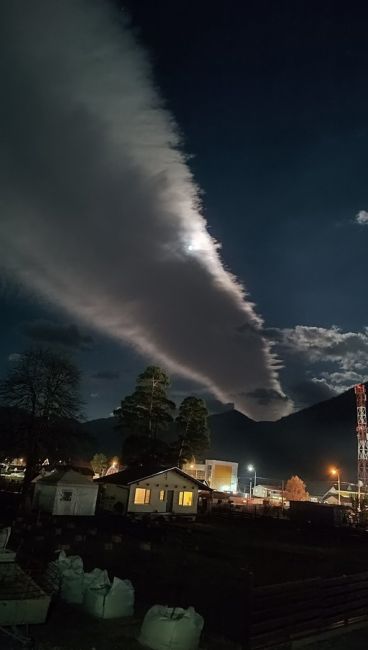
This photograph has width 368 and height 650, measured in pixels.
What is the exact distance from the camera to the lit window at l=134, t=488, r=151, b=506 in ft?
120

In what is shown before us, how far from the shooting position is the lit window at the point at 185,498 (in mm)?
38781

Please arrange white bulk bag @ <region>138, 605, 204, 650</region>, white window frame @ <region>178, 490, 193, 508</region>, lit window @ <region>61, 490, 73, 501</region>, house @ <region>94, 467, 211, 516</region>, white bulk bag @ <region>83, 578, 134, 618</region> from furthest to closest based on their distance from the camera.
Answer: white window frame @ <region>178, 490, 193, 508</region> < house @ <region>94, 467, 211, 516</region> < lit window @ <region>61, 490, 73, 501</region> < white bulk bag @ <region>83, 578, 134, 618</region> < white bulk bag @ <region>138, 605, 204, 650</region>

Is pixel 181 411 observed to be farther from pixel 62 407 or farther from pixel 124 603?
pixel 124 603

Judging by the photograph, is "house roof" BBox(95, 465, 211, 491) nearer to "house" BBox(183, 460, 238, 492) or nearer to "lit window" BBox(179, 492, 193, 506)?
"lit window" BBox(179, 492, 193, 506)

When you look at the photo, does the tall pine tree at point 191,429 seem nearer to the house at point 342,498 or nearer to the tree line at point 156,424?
the tree line at point 156,424

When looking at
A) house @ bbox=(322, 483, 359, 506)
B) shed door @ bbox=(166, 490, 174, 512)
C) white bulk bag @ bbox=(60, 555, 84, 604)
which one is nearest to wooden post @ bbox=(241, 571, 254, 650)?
white bulk bag @ bbox=(60, 555, 84, 604)

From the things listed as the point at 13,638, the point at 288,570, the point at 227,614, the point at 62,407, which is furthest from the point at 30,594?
the point at 62,407

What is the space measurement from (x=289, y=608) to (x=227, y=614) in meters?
2.76

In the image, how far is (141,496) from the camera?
121ft

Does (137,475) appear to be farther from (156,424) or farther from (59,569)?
(59,569)

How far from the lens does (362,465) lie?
98.2 metres

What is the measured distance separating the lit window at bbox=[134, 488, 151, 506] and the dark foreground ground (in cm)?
428

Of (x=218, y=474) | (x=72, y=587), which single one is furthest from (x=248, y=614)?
(x=218, y=474)

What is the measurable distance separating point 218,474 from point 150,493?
2327 inches
